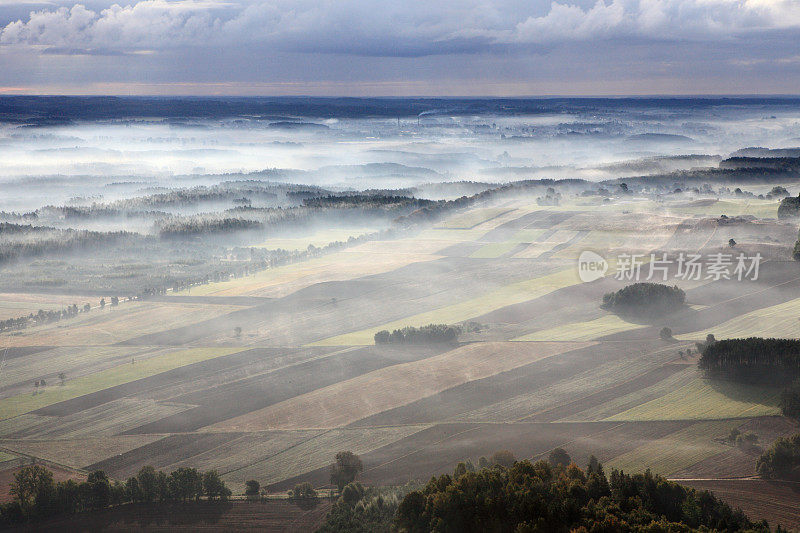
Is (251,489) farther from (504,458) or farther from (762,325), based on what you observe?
(762,325)

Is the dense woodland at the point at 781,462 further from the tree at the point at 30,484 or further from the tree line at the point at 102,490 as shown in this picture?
the tree at the point at 30,484

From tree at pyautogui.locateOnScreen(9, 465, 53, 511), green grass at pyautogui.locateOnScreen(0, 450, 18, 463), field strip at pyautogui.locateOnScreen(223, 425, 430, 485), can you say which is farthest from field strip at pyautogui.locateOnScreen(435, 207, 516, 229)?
tree at pyautogui.locateOnScreen(9, 465, 53, 511)

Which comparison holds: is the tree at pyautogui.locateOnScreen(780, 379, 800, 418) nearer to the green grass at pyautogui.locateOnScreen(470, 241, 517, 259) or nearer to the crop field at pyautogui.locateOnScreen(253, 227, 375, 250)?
the green grass at pyautogui.locateOnScreen(470, 241, 517, 259)

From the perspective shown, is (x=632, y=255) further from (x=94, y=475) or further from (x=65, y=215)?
(x=65, y=215)

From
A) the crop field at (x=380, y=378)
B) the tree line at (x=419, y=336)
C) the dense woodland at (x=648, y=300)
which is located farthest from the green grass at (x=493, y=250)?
the tree line at (x=419, y=336)

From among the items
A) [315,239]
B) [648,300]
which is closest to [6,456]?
[648,300]
